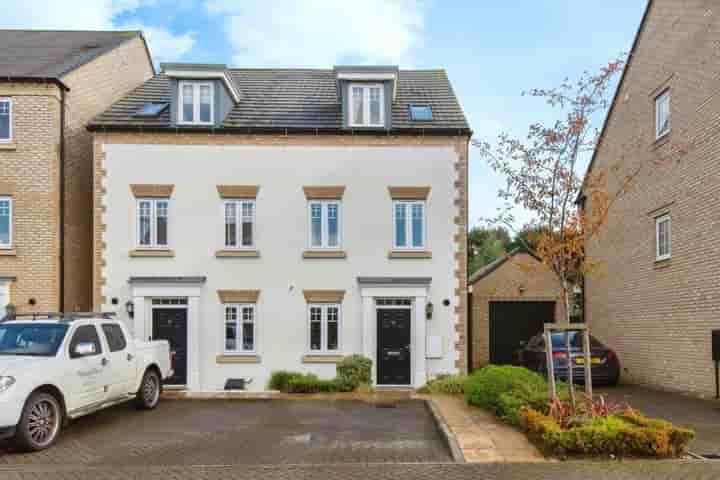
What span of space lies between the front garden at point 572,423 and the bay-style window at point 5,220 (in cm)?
1222

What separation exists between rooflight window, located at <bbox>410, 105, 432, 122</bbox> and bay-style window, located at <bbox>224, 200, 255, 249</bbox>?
16.3ft

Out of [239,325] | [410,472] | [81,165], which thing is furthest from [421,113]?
[410,472]

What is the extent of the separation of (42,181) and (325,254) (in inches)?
289

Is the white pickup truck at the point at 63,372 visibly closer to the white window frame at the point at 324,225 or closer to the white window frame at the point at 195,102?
the white window frame at the point at 324,225

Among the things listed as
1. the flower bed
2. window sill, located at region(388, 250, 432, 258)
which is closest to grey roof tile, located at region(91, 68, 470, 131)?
window sill, located at region(388, 250, 432, 258)

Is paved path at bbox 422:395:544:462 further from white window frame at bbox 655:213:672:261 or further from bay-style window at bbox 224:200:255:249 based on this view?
bay-style window at bbox 224:200:255:249

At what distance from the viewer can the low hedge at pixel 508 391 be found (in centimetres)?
950

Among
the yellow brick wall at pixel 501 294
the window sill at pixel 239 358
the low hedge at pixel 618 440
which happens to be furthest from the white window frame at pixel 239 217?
the low hedge at pixel 618 440

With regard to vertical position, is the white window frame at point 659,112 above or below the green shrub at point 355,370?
above

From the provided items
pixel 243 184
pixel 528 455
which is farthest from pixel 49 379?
pixel 243 184

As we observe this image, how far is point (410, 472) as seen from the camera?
7.11m

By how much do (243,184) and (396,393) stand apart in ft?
22.1

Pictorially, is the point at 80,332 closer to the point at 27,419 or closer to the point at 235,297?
the point at 27,419

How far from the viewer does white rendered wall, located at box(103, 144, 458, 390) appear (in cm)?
1634
